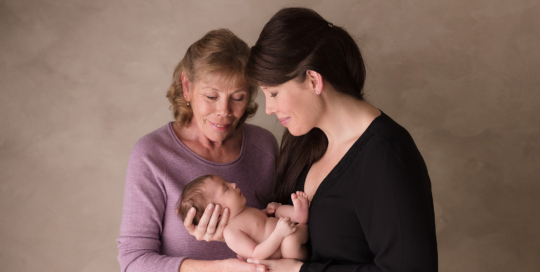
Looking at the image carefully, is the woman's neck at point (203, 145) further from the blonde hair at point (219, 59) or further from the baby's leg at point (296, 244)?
the baby's leg at point (296, 244)

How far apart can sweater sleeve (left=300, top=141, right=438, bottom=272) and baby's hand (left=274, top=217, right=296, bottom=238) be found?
1.13 ft

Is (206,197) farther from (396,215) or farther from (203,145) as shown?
(396,215)

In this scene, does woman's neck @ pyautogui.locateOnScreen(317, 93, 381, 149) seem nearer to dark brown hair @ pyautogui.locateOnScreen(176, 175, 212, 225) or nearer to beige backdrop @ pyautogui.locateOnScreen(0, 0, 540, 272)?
dark brown hair @ pyautogui.locateOnScreen(176, 175, 212, 225)

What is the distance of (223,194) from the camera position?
71.2 inches

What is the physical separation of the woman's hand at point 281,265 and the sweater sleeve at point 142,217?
0.43 meters

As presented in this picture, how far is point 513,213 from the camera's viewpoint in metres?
2.66

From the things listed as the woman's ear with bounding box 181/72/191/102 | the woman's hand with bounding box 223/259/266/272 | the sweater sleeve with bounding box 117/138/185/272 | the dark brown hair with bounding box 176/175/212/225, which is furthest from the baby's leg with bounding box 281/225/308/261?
the woman's ear with bounding box 181/72/191/102

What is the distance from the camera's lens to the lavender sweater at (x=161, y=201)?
6.29 ft

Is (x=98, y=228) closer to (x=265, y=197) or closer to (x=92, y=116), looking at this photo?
(x=92, y=116)

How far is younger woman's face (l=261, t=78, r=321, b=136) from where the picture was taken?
63.2 inches

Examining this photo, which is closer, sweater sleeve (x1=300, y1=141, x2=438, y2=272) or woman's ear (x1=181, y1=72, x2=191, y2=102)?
sweater sleeve (x1=300, y1=141, x2=438, y2=272)

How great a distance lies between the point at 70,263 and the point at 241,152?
4.69ft

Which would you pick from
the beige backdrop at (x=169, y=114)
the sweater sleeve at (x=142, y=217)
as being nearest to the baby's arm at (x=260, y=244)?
the sweater sleeve at (x=142, y=217)

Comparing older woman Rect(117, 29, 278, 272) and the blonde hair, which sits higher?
the blonde hair
